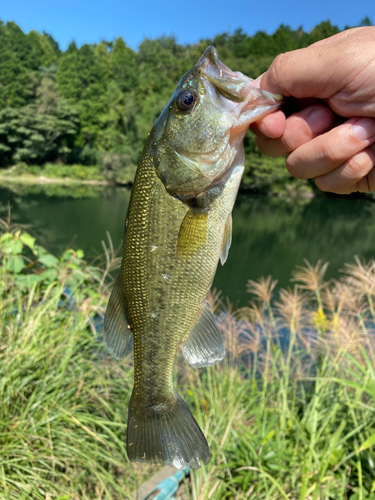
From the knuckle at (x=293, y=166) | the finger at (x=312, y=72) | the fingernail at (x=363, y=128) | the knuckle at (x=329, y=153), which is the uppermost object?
the finger at (x=312, y=72)

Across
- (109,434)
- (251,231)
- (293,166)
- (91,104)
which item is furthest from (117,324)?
(91,104)

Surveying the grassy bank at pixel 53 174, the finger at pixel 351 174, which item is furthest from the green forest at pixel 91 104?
the finger at pixel 351 174

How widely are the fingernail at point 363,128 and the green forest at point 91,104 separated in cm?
3679

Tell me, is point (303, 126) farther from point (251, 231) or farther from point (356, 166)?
point (251, 231)

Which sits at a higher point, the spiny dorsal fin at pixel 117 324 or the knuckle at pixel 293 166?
the knuckle at pixel 293 166

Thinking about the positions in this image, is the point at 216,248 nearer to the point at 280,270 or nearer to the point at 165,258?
the point at 165,258

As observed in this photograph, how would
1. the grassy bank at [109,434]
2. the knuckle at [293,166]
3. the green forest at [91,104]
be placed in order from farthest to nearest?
the green forest at [91,104] < the grassy bank at [109,434] < the knuckle at [293,166]

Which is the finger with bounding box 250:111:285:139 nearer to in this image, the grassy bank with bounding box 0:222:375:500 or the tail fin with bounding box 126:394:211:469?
the tail fin with bounding box 126:394:211:469

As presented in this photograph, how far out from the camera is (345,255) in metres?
17.4

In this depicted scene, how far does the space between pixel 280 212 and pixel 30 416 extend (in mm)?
29647

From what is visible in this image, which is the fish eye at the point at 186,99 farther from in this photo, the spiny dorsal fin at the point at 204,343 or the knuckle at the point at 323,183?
the spiny dorsal fin at the point at 204,343

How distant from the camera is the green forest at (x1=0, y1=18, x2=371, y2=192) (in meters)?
39.7

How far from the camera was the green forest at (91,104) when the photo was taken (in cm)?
3966

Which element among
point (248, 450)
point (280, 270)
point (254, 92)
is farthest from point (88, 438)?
point (280, 270)
